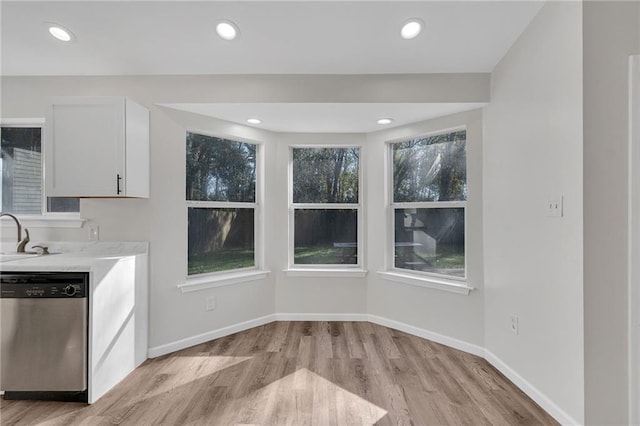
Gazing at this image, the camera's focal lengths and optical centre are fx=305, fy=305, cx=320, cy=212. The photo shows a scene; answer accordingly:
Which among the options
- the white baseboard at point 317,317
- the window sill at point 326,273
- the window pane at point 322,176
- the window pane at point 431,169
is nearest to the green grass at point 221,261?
the window sill at point 326,273

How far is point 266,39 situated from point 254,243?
6.88 ft

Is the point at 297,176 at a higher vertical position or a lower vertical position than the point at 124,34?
lower

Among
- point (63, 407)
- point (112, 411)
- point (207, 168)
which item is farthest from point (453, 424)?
point (207, 168)

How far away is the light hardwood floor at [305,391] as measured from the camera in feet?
6.14

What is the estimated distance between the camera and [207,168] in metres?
3.15

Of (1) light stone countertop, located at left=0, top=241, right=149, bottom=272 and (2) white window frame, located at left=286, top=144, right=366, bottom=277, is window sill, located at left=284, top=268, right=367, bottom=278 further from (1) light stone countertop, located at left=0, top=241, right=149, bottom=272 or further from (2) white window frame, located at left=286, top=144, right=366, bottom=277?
(1) light stone countertop, located at left=0, top=241, right=149, bottom=272

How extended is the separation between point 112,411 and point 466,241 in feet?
9.78

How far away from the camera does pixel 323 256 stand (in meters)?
3.70

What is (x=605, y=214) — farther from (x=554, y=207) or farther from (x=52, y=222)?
(x=52, y=222)

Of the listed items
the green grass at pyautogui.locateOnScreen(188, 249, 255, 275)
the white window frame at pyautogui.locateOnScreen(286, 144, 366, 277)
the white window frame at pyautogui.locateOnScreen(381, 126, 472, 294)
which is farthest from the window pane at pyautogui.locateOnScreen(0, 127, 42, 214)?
the white window frame at pyautogui.locateOnScreen(381, 126, 472, 294)

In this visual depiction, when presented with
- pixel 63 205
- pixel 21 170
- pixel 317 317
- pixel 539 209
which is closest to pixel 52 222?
pixel 63 205

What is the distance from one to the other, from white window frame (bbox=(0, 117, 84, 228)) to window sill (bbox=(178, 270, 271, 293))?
106 centimetres

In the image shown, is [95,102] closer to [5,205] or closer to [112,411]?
[5,205]

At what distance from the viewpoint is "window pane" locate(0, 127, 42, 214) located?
283cm
